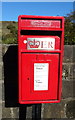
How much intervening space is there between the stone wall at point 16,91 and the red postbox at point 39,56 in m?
0.44

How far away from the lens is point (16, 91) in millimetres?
2631

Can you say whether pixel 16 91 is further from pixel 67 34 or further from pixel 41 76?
pixel 67 34

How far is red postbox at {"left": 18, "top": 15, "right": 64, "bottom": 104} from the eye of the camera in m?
2.10

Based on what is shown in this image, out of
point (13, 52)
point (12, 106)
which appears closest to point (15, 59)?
point (13, 52)

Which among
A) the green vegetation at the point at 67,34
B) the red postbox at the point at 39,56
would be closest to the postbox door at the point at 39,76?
the red postbox at the point at 39,56

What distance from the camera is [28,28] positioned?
6.80 feet

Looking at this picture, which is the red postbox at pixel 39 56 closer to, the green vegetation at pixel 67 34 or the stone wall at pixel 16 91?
the stone wall at pixel 16 91

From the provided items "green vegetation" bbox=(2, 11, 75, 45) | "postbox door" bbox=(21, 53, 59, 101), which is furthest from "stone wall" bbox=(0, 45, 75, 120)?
"green vegetation" bbox=(2, 11, 75, 45)

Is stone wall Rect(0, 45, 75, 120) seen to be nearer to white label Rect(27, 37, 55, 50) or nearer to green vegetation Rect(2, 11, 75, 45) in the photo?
white label Rect(27, 37, 55, 50)

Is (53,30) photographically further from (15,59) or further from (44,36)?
(15,59)

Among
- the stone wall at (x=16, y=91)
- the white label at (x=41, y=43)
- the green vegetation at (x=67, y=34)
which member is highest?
the green vegetation at (x=67, y=34)

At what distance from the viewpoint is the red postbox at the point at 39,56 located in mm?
2102

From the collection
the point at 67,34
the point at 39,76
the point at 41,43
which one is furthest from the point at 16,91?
the point at 67,34

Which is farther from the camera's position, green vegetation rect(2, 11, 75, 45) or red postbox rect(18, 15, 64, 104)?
green vegetation rect(2, 11, 75, 45)
